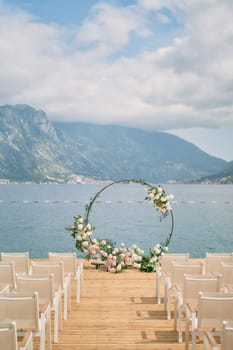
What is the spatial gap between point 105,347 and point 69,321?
4.22 feet

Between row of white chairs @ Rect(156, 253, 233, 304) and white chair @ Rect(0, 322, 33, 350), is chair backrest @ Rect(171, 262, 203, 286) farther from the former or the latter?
white chair @ Rect(0, 322, 33, 350)

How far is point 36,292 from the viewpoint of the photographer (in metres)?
4.93

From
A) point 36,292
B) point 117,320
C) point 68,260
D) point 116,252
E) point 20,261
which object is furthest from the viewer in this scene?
point 116,252

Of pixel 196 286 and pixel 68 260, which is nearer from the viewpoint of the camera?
pixel 196 286

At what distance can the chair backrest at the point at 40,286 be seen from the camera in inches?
233

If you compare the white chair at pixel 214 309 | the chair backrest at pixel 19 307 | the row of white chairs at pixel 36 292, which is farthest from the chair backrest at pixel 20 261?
the white chair at pixel 214 309

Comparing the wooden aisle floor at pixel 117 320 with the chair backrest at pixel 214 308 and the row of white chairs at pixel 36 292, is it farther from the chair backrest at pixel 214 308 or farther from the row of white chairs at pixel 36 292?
the chair backrest at pixel 214 308

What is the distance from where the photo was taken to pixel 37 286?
5973mm

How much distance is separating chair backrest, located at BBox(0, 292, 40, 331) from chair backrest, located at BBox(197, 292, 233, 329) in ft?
5.41

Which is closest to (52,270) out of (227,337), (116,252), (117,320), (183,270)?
(117,320)

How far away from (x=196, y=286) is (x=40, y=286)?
1.84 m

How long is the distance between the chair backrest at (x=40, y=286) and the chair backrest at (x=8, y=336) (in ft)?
→ 6.11

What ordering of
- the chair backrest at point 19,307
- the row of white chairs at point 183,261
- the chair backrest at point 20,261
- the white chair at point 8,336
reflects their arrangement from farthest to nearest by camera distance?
the row of white chairs at point 183,261
the chair backrest at point 20,261
the chair backrest at point 19,307
the white chair at point 8,336

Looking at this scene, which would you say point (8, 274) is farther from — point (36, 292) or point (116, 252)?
point (116, 252)
